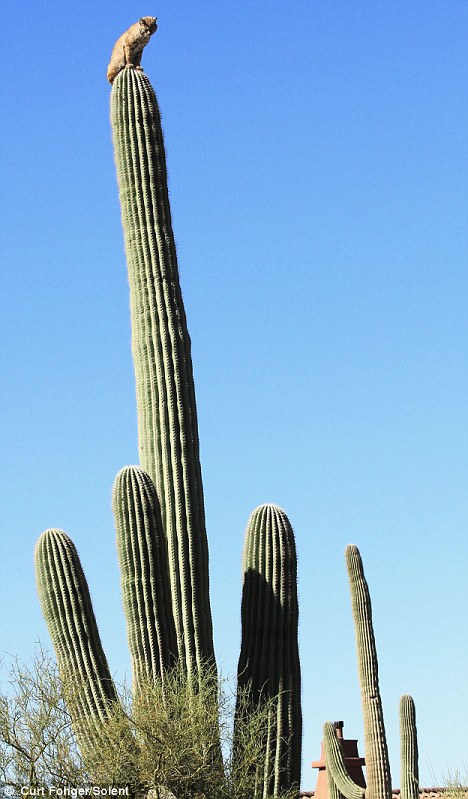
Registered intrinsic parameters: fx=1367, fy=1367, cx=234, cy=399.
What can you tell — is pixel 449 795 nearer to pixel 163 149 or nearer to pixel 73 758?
pixel 73 758

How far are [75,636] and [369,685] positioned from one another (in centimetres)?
587

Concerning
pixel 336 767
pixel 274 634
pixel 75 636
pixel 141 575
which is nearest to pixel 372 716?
pixel 336 767

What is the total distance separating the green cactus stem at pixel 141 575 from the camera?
13195 mm

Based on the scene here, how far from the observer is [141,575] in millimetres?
13258

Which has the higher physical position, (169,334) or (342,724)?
(169,334)

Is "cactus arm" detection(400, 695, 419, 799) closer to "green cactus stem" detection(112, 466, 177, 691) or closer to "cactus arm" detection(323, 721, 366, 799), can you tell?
"cactus arm" detection(323, 721, 366, 799)

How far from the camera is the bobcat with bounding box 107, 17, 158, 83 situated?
15.8 m

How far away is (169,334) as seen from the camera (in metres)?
14.4

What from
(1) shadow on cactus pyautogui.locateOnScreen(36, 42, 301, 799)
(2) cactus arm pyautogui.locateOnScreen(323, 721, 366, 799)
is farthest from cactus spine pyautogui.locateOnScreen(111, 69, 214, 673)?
(2) cactus arm pyautogui.locateOnScreen(323, 721, 366, 799)

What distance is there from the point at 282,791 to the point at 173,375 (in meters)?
4.36

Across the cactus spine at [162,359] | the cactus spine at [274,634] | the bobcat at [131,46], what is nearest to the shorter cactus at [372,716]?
the cactus spine at [274,634]

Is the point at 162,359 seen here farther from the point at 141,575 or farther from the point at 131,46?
the point at 131,46

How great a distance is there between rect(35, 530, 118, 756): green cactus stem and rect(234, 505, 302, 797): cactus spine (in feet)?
4.85

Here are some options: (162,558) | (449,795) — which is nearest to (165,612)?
(162,558)
